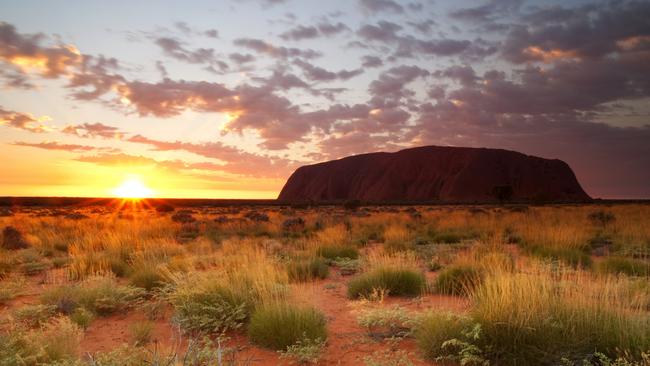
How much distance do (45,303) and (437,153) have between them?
130 metres

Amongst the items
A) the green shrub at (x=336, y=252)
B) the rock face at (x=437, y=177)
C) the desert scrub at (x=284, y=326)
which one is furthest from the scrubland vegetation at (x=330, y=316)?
the rock face at (x=437, y=177)

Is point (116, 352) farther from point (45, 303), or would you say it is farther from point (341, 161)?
point (341, 161)

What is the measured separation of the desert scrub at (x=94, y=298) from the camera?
278 inches

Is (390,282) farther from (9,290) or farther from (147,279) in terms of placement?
(9,290)

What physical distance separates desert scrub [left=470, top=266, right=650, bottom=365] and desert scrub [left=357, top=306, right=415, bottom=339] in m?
1.00

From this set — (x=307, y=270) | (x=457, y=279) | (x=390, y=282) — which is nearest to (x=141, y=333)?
(x=390, y=282)

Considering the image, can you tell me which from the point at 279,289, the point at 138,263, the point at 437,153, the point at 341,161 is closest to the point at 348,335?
the point at 279,289

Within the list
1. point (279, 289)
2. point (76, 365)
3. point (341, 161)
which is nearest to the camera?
point (76, 365)

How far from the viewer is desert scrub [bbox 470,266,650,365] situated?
4.40 m

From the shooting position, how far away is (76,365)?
3.87 metres

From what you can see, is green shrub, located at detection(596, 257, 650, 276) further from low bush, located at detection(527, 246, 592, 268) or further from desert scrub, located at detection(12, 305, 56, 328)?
desert scrub, located at detection(12, 305, 56, 328)

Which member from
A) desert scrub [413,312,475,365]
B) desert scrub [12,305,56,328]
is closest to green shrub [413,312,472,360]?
desert scrub [413,312,475,365]

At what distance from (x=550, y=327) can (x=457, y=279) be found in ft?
10.6

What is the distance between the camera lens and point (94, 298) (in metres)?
7.37
